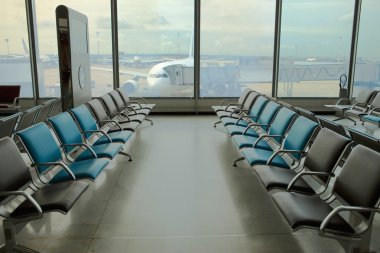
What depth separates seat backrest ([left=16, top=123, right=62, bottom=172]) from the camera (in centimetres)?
265

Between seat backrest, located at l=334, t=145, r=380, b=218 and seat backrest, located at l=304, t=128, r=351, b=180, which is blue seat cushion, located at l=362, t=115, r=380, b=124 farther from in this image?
seat backrest, located at l=334, t=145, r=380, b=218

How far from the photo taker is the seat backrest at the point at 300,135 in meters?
3.02

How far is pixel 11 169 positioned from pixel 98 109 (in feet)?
7.48

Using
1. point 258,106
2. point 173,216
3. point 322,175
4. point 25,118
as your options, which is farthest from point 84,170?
point 258,106

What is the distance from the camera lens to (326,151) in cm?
258

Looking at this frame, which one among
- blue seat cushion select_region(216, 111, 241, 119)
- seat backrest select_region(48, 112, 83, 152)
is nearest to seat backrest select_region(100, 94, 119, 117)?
seat backrest select_region(48, 112, 83, 152)

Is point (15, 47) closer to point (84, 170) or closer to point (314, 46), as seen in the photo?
point (84, 170)

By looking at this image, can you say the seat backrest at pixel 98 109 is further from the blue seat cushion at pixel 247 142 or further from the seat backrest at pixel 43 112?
the blue seat cushion at pixel 247 142

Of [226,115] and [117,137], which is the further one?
[226,115]

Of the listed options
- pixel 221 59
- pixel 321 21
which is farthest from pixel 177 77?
pixel 321 21

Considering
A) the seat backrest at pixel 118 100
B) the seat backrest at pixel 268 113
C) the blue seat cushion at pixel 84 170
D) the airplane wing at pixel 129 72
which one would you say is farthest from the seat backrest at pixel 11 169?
the airplane wing at pixel 129 72

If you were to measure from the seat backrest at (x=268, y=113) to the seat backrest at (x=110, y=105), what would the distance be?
2.17 metres

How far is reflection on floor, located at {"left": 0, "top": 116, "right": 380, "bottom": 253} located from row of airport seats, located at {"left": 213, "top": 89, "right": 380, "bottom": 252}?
34 centimetres

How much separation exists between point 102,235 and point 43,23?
6188 millimetres
